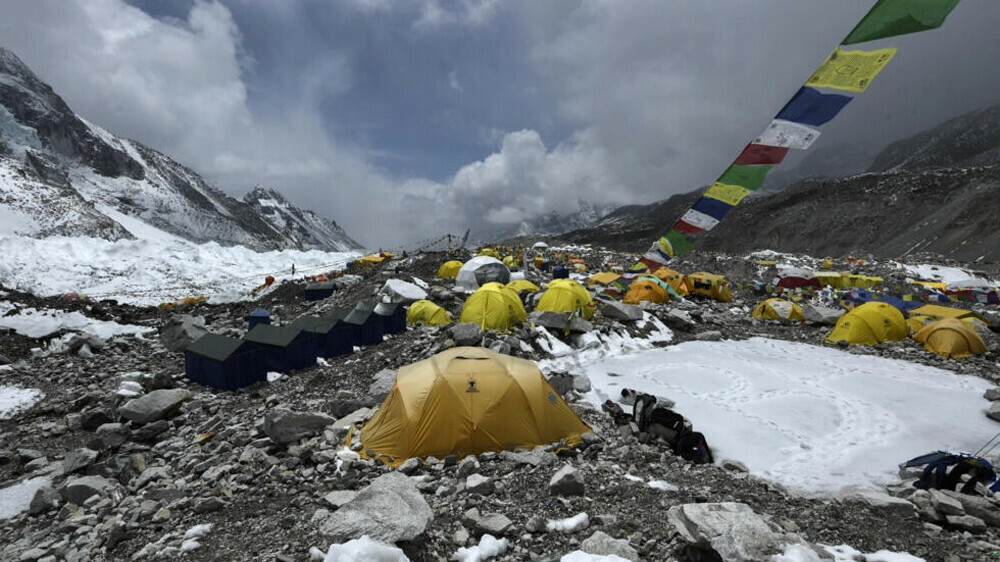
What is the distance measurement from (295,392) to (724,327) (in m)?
14.9

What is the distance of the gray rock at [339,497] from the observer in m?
5.13

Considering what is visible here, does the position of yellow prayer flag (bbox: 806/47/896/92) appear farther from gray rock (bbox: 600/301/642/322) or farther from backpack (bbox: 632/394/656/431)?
gray rock (bbox: 600/301/642/322)

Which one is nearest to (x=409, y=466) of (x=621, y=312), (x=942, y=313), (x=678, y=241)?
(x=678, y=241)

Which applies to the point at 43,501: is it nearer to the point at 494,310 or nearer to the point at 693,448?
the point at 693,448

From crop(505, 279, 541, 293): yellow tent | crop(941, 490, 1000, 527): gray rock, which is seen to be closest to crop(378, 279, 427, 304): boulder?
crop(505, 279, 541, 293): yellow tent

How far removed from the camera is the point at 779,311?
781 inches

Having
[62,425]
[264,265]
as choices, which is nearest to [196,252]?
[264,265]

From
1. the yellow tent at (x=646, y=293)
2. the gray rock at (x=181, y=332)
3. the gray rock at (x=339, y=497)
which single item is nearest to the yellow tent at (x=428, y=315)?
the gray rock at (x=181, y=332)

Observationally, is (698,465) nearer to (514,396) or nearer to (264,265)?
(514,396)

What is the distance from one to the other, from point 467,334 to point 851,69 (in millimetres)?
9441

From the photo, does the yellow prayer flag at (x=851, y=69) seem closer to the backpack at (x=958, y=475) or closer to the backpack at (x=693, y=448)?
the backpack at (x=958, y=475)

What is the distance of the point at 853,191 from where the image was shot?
78.9 m

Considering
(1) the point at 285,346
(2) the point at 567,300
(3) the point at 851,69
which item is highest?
(3) the point at 851,69

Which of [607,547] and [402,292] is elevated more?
[402,292]
